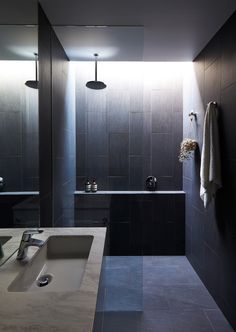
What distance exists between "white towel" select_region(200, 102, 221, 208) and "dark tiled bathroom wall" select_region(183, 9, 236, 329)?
56 mm

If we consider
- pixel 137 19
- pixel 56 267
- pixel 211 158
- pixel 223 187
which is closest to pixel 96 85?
pixel 137 19

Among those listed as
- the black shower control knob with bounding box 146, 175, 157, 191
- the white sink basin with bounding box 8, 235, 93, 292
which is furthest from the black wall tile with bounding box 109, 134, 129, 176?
the white sink basin with bounding box 8, 235, 93, 292

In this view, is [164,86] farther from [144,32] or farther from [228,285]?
[228,285]

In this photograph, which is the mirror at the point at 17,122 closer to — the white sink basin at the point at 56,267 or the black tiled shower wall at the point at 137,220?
the white sink basin at the point at 56,267

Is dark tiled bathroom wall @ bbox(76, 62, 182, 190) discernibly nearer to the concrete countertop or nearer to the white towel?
the white towel

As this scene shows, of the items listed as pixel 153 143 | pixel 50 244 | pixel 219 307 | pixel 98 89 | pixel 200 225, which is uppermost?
pixel 98 89

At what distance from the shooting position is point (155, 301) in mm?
2760

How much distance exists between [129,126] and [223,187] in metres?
1.56

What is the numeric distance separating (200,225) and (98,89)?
2.08 metres

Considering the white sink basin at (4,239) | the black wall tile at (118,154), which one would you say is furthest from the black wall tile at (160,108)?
the white sink basin at (4,239)

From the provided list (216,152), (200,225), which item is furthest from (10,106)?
(200,225)

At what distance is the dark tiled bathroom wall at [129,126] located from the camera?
3.52 metres

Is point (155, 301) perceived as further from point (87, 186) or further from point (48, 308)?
point (48, 308)

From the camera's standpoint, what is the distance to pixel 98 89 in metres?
3.53
